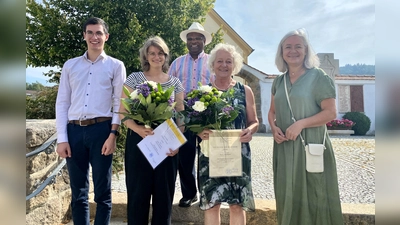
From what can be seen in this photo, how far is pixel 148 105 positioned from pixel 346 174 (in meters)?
5.15

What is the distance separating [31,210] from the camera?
2797 mm

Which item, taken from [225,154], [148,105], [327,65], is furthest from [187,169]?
[327,65]

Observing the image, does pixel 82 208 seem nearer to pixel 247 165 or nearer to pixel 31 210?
pixel 31 210

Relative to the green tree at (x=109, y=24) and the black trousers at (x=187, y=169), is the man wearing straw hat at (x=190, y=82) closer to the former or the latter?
the black trousers at (x=187, y=169)

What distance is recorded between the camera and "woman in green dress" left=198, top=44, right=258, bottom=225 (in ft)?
7.84

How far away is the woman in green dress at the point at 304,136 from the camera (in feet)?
7.15

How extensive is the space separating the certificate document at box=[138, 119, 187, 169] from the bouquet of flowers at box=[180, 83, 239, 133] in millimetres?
131

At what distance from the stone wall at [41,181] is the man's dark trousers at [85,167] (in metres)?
0.56

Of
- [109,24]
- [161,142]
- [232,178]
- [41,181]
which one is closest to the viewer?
[161,142]

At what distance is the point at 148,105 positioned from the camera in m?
2.13

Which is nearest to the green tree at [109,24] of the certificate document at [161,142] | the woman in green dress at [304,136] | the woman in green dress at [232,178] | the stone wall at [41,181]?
the stone wall at [41,181]

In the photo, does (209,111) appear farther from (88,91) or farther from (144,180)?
(88,91)

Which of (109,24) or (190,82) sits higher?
(109,24)

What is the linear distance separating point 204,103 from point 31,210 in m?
2.15
